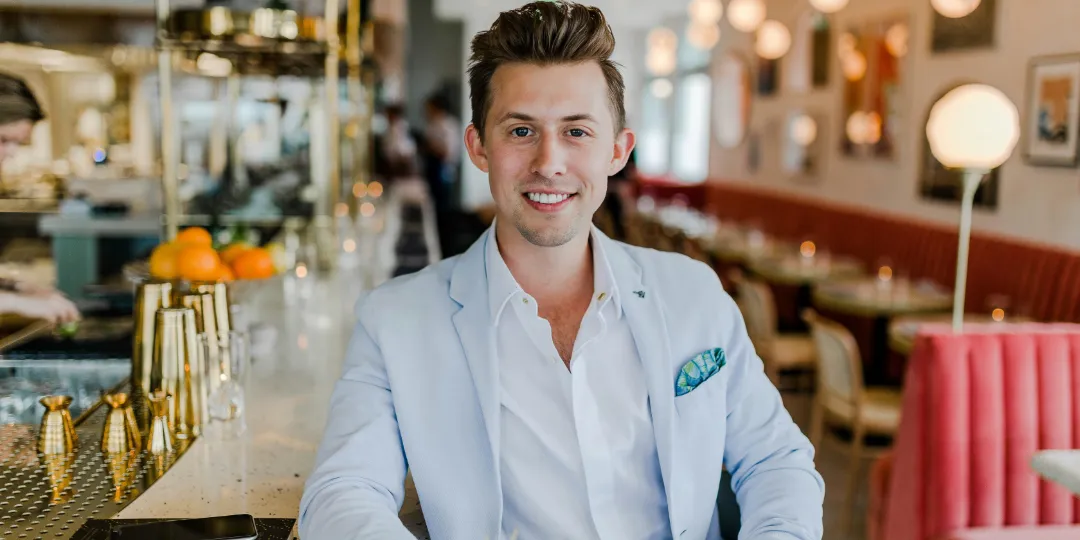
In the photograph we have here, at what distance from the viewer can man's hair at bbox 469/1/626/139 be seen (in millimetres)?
1485

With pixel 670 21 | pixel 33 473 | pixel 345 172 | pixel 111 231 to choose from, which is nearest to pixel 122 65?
pixel 111 231

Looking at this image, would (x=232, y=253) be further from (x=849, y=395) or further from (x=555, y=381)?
(x=849, y=395)

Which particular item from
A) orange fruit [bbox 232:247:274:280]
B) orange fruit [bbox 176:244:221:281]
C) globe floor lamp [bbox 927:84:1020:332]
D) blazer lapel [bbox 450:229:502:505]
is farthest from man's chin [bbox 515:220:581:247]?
globe floor lamp [bbox 927:84:1020:332]

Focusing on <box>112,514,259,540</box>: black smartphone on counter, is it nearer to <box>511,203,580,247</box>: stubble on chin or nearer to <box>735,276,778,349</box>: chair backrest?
<box>511,203,580,247</box>: stubble on chin

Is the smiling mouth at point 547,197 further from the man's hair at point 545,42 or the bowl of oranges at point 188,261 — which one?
the bowl of oranges at point 188,261

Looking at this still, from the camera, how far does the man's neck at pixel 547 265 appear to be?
1611 mm

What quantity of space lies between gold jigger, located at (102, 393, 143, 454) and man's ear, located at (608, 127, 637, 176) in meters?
0.93

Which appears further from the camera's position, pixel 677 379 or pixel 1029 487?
pixel 1029 487

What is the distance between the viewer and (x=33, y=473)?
154cm

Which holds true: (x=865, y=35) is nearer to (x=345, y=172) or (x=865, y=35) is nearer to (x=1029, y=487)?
(x=345, y=172)

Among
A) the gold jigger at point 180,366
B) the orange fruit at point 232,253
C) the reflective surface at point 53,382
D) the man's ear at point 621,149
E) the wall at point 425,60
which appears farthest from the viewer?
the wall at point 425,60

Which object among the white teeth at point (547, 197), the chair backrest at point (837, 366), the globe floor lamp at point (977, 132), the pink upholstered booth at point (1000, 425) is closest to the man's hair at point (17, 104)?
the white teeth at point (547, 197)

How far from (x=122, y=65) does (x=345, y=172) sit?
131 inches

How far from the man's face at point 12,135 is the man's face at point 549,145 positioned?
1.83 meters
